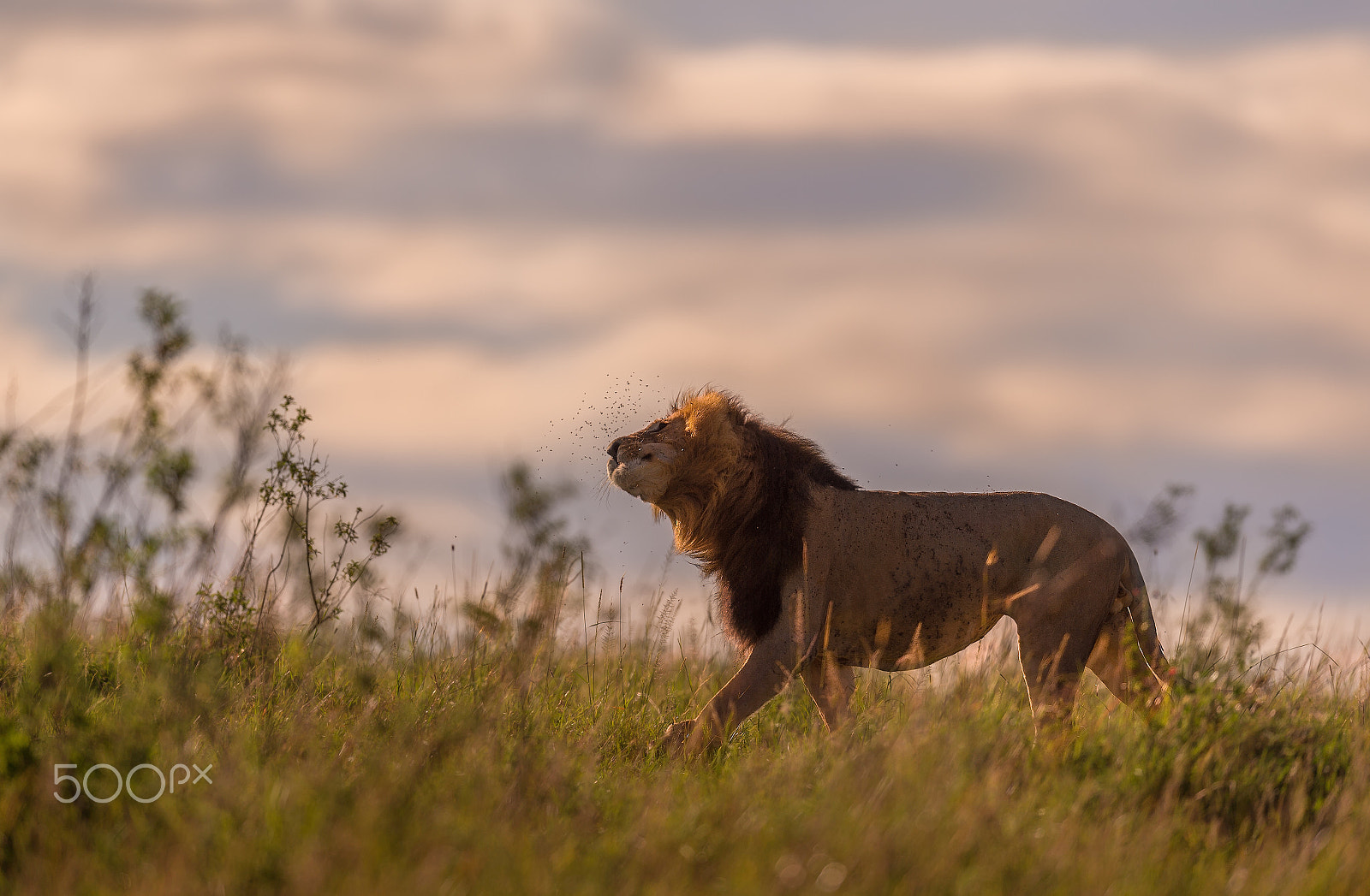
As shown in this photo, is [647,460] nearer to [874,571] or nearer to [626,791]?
[874,571]

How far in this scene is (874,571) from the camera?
678 centimetres

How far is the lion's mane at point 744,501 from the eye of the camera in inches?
267

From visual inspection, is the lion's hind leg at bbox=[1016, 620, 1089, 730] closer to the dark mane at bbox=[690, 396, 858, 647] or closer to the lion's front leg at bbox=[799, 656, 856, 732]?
the lion's front leg at bbox=[799, 656, 856, 732]

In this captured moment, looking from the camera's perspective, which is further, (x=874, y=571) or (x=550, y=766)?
(x=874, y=571)

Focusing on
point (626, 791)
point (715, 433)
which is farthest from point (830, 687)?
point (626, 791)

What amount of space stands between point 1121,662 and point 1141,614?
0.29 metres

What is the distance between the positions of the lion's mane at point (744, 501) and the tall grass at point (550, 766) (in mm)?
759

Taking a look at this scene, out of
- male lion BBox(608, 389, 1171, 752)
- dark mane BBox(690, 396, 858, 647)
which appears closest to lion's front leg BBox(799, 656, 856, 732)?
male lion BBox(608, 389, 1171, 752)

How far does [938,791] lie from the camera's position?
15.3 feet

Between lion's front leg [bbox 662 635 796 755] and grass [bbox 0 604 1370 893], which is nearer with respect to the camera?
grass [bbox 0 604 1370 893]

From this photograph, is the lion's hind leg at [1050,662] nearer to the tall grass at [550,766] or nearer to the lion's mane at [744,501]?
the tall grass at [550,766]

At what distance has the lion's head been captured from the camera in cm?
680

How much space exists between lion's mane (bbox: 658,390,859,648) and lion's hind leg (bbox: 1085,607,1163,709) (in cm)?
162

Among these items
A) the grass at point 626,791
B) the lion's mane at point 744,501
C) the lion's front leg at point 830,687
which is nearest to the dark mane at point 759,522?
the lion's mane at point 744,501
